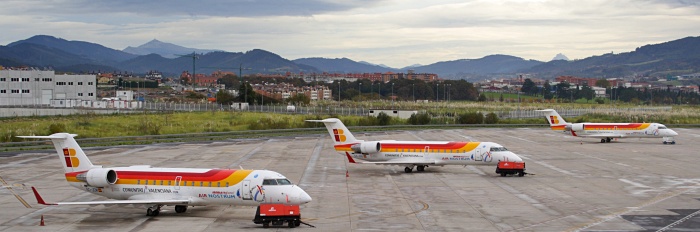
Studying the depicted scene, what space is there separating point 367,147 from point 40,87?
420 ft

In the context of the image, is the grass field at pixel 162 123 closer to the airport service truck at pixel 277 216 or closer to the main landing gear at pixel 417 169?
the main landing gear at pixel 417 169

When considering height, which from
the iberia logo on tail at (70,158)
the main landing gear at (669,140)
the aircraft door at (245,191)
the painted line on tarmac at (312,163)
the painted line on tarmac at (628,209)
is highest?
the iberia logo on tail at (70,158)

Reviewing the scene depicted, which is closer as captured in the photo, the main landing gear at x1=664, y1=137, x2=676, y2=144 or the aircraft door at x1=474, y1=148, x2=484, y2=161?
the aircraft door at x1=474, y1=148, x2=484, y2=161

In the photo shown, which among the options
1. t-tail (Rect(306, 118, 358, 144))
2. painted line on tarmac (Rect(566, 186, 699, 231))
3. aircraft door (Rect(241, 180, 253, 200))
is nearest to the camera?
painted line on tarmac (Rect(566, 186, 699, 231))

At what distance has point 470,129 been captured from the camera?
4656 inches

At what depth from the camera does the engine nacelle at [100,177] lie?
36.4 meters

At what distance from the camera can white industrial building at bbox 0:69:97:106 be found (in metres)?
160

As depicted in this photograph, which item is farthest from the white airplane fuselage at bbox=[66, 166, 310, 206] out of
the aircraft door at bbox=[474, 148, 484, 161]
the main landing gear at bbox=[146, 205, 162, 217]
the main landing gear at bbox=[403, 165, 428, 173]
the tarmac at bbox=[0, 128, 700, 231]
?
the aircraft door at bbox=[474, 148, 484, 161]

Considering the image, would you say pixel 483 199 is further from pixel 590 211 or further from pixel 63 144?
pixel 63 144

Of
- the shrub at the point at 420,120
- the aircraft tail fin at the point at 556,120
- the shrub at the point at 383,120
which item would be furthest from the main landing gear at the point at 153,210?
the shrub at the point at 420,120

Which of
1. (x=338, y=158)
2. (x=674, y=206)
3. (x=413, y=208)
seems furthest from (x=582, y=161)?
(x=413, y=208)

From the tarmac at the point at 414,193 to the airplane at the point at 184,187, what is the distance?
0.82m

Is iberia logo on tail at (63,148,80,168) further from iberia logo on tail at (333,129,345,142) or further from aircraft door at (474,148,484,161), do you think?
aircraft door at (474,148,484,161)

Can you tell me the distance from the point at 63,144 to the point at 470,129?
86.1m
